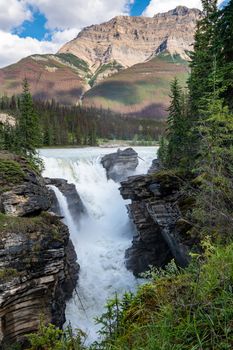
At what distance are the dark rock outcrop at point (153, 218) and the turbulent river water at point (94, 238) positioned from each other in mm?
1463

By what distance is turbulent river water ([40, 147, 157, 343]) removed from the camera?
1853 centimetres

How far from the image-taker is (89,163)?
138 feet

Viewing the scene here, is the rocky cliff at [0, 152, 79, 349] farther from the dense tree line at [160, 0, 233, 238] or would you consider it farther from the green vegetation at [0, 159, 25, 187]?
the dense tree line at [160, 0, 233, 238]

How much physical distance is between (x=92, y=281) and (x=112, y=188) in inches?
668

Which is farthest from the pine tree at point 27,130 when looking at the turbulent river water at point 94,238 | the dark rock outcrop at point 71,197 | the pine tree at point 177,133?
the pine tree at point 177,133

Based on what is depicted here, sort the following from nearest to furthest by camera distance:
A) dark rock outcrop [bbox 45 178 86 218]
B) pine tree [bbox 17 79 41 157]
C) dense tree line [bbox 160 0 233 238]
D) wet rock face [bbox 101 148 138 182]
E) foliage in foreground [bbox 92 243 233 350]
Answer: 1. foliage in foreground [bbox 92 243 233 350]
2. dense tree line [bbox 160 0 233 238]
3. dark rock outcrop [bbox 45 178 86 218]
4. pine tree [bbox 17 79 41 157]
5. wet rock face [bbox 101 148 138 182]

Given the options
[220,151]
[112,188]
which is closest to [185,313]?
[220,151]

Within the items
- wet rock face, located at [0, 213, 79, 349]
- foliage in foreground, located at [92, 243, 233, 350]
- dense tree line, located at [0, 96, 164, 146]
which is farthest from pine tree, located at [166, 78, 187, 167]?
dense tree line, located at [0, 96, 164, 146]

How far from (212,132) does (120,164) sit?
102 ft

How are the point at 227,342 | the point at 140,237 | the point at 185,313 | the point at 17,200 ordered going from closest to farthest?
the point at 227,342
the point at 185,313
the point at 17,200
the point at 140,237

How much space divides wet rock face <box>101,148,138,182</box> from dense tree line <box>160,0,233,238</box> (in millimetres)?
10994

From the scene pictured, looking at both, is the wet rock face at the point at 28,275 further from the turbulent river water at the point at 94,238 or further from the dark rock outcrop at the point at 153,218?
the dark rock outcrop at the point at 153,218

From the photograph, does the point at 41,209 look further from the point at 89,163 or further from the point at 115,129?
the point at 115,129

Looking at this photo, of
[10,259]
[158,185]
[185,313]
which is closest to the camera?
[185,313]
